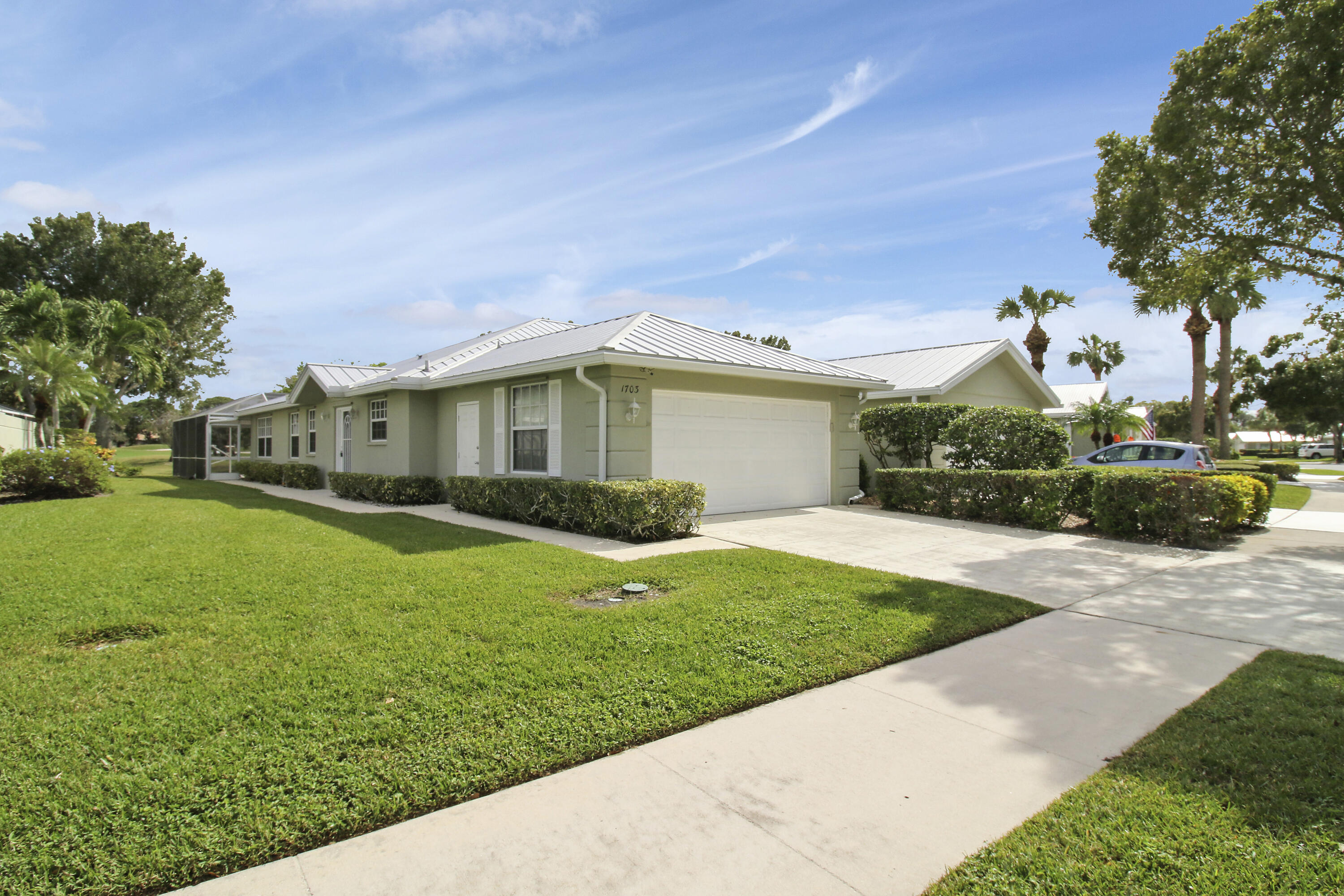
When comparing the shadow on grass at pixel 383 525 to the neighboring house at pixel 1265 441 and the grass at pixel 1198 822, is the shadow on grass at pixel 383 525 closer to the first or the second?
the grass at pixel 1198 822

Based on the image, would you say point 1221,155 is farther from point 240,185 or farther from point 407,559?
point 240,185

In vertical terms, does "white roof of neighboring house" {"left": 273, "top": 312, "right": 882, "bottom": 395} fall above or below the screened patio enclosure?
above

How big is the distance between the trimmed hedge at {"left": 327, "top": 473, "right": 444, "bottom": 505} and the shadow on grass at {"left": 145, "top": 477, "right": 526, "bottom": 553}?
3.75 feet

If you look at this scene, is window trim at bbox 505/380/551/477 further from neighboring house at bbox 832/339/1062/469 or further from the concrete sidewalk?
the concrete sidewalk

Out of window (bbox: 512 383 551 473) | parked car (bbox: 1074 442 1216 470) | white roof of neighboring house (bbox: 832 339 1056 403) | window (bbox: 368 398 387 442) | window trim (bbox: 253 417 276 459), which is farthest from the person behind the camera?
window trim (bbox: 253 417 276 459)

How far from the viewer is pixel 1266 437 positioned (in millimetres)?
82562

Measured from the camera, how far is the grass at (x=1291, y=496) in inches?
609

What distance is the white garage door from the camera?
11.7 meters

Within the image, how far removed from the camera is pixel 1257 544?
9.80m

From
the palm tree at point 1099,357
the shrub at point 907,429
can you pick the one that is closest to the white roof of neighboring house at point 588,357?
the shrub at point 907,429

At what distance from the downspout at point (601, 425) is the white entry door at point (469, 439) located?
4072mm

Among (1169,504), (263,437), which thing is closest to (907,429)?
(1169,504)

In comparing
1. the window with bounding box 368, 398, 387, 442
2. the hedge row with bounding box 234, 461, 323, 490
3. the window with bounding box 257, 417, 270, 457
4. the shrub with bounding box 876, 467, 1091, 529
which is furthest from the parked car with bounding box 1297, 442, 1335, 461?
the window with bounding box 257, 417, 270, 457

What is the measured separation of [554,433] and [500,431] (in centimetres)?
174
